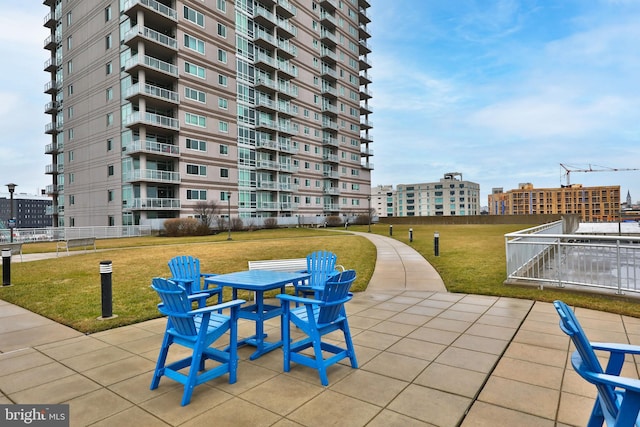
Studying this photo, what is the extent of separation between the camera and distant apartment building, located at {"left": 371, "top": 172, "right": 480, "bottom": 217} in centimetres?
16262

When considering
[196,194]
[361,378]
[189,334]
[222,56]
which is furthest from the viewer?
[222,56]

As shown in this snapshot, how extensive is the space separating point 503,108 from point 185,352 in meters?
46.1

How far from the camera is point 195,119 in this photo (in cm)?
3991

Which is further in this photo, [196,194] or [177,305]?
[196,194]

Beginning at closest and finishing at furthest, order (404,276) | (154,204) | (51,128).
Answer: (404,276)
(154,204)
(51,128)

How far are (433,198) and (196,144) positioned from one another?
144210 millimetres

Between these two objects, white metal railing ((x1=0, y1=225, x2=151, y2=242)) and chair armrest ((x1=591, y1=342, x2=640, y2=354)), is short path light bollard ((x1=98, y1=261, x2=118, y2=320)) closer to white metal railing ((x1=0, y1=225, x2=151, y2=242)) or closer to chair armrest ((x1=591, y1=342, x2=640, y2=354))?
chair armrest ((x1=591, y1=342, x2=640, y2=354))

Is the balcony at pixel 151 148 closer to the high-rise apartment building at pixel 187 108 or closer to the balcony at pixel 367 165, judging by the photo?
the high-rise apartment building at pixel 187 108


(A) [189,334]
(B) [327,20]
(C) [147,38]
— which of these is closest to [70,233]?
(C) [147,38]

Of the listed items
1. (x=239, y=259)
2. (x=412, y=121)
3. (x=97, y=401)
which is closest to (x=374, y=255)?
(x=239, y=259)

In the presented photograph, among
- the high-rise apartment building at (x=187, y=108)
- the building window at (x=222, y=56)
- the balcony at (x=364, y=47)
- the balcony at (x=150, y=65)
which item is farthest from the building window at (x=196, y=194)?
the balcony at (x=364, y=47)

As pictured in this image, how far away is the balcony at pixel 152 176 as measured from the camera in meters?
34.8

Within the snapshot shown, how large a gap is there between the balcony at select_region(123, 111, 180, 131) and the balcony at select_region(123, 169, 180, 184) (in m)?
4.66

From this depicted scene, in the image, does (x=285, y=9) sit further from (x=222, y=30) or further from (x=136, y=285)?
(x=136, y=285)
